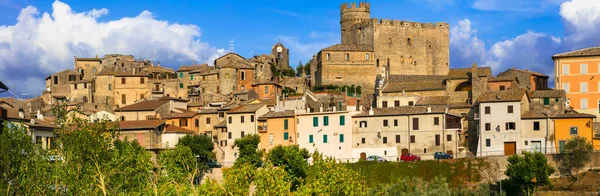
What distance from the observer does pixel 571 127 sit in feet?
215

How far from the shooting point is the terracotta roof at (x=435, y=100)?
7643cm

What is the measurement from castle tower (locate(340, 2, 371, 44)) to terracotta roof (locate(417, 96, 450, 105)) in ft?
88.8

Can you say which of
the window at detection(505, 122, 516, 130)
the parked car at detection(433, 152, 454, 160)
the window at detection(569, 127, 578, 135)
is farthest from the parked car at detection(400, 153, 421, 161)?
the window at detection(569, 127, 578, 135)

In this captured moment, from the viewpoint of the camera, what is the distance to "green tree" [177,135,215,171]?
70750 mm

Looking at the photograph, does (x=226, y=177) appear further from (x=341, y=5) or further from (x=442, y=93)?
(x=341, y=5)

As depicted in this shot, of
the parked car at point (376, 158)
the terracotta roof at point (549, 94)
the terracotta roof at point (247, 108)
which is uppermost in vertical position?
the terracotta roof at point (549, 94)

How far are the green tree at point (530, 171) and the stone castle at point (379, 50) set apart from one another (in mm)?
32202

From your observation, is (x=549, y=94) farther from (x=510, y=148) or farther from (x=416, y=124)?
(x=416, y=124)

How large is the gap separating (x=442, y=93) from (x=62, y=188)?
5338 centimetres

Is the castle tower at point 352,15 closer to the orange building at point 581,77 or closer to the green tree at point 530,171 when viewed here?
the orange building at point 581,77

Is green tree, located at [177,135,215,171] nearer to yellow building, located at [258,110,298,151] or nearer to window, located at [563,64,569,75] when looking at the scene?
yellow building, located at [258,110,298,151]

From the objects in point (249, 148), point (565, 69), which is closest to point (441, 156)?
point (249, 148)

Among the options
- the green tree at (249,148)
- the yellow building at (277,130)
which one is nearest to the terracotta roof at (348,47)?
the yellow building at (277,130)

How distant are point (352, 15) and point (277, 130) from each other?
109 ft
